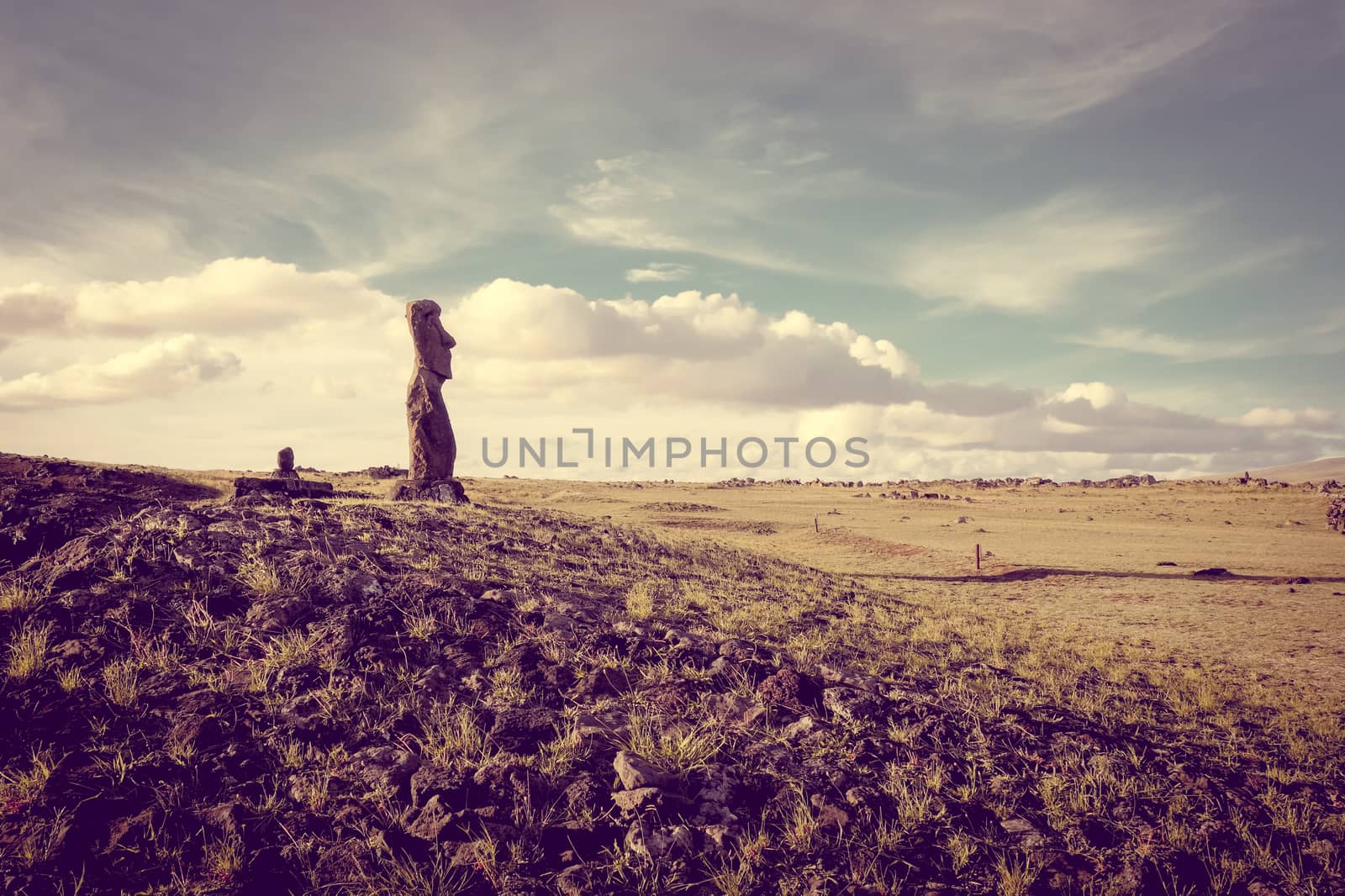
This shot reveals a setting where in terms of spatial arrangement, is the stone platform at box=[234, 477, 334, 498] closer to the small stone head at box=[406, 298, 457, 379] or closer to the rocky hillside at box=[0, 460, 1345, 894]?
the small stone head at box=[406, 298, 457, 379]

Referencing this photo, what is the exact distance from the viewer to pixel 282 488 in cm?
2092

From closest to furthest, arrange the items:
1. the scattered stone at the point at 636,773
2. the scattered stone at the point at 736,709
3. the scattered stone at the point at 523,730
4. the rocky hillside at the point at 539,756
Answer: the rocky hillside at the point at 539,756 → the scattered stone at the point at 636,773 → the scattered stone at the point at 523,730 → the scattered stone at the point at 736,709

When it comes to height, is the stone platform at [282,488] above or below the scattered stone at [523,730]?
above

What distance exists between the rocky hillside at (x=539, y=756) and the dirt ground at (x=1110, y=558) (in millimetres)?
5757

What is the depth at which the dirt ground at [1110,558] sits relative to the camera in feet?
48.1

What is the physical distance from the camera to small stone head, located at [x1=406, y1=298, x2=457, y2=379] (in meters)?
20.6

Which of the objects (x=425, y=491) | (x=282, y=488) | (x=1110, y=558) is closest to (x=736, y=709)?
(x=425, y=491)

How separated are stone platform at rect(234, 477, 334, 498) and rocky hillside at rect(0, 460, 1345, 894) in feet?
36.0

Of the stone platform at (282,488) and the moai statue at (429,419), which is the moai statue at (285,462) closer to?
the stone platform at (282,488)

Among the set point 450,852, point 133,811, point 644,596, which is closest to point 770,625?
point 644,596

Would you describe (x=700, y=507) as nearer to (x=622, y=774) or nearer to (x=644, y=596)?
(x=644, y=596)

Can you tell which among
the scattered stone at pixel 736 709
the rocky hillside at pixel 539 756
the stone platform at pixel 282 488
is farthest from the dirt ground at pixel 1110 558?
the stone platform at pixel 282 488

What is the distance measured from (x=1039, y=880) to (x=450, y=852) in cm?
410

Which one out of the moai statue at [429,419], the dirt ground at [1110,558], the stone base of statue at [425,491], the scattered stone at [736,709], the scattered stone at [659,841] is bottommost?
the dirt ground at [1110,558]
